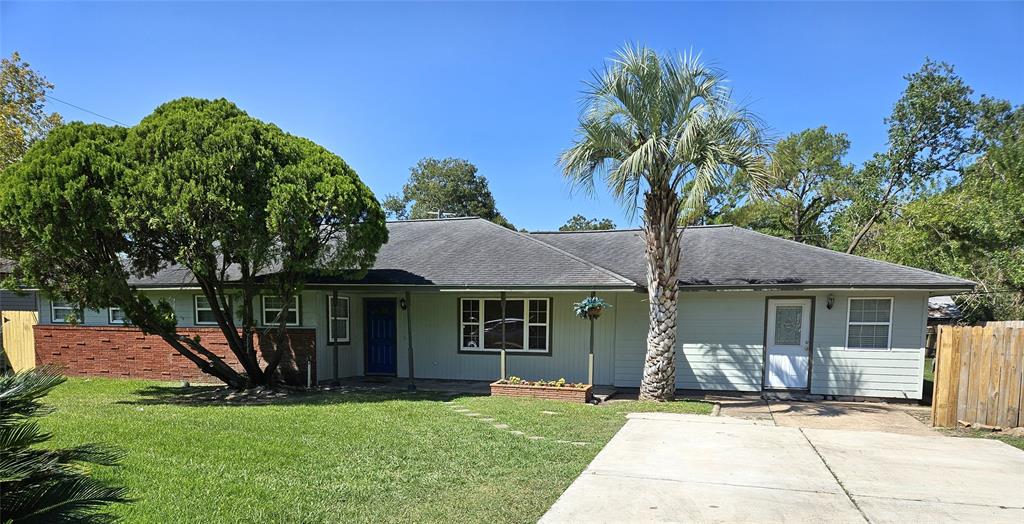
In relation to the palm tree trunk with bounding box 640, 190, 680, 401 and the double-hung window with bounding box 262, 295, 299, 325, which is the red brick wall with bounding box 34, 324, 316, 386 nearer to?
the double-hung window with bounding box 262, 295, 299, 325

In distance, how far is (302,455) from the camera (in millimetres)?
6305

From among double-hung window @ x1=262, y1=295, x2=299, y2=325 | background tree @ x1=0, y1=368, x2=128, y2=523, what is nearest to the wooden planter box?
double-hung window @ x1=262, y1=295, x2=299, y2=325

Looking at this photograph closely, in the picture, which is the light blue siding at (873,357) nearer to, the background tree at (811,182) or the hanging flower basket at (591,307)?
the hanging flower basket at (591,307)

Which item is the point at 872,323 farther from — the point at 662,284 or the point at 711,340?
the point at 662,284

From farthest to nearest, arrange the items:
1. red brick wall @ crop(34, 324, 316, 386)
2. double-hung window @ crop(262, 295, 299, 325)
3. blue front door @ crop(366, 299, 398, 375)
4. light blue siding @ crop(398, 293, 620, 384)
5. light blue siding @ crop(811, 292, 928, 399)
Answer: blue front door @ crop(366, 299, 398, 375)
red brick wall @ crop(34, 324, 316, 386)
double-hung window @ crop(262, 295, 299, 325)
light blue siding @ crop(398, 293, 620, 384)
light blue siding @ crop(811, 292, 928, 399)

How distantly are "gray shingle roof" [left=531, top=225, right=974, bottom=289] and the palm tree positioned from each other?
68.4 inches

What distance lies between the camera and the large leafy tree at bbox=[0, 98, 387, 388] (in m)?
8.99

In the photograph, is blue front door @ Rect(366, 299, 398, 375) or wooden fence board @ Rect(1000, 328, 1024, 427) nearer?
wooden fence board @ Rect(1000, 328, 1024, 427)

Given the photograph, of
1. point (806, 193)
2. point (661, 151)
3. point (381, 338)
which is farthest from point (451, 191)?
point (661, 151)

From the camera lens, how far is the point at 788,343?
1143 cm

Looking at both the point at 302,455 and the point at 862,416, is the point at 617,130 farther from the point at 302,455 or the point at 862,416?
the point at 302,455

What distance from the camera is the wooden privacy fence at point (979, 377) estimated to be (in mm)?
8148

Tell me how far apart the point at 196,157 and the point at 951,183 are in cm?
2892

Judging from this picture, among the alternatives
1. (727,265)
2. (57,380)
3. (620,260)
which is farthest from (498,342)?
(57,380)
